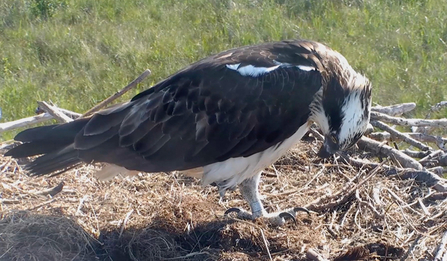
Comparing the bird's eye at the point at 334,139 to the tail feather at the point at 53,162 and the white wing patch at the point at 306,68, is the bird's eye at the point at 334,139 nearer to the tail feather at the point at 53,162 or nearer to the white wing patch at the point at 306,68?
the white wing patch at the point at 306,68

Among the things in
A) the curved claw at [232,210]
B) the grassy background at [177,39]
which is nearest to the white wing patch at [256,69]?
the curved claw at [232,210]

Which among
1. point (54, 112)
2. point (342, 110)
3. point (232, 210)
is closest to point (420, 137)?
point (342, 110)

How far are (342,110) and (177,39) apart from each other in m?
5.39

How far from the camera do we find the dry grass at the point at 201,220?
530 cm

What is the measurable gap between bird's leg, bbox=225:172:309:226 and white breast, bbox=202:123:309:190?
229mm

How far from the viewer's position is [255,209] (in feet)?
19.1

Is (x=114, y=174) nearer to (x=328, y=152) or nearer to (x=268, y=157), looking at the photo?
(x=268, y=157)

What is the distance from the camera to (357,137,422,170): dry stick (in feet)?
20.7

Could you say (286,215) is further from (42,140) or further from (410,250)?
(42,140)

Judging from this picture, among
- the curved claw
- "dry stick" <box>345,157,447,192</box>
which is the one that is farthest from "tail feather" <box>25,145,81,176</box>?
"dry stick" <box>345,157,447,192</box>

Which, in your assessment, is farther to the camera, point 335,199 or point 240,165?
point 335,199

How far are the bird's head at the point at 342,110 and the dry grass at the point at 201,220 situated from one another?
0.63 m

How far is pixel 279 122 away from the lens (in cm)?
534

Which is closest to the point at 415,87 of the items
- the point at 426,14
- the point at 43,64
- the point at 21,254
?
the point at 426,14
